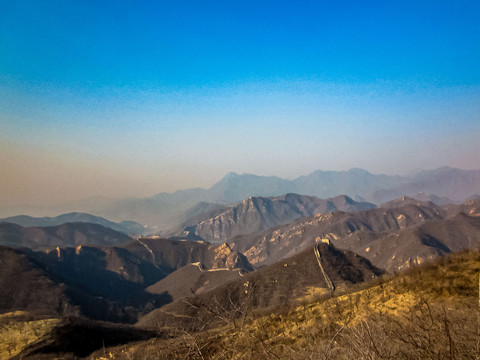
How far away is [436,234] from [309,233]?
83.8 meters

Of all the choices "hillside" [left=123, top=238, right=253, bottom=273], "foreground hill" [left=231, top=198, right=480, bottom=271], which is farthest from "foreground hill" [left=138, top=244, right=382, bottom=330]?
"hillside" [left=123, top=238, right=253, bottom=273]

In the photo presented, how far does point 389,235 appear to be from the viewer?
119688 mm

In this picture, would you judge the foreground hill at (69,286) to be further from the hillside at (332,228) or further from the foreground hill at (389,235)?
the hillside at (332,228)

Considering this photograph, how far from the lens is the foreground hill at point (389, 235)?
99.1 metres

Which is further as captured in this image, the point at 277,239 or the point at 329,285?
the point at 277,239

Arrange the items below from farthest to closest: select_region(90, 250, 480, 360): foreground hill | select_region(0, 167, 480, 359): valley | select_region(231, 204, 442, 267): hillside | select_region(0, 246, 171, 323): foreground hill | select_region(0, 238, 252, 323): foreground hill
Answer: select_region(231, 204, 442, 267): hillside, select_region(0, 238, 252, 323): foreground hill, select_region(0, 246, 171, 323): foreground hill, select_region(90, 250, 480, 360): foreground hill, select_region(0, 167, 480, 359): valley

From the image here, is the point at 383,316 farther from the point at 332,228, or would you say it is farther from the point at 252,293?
the point at 332,228

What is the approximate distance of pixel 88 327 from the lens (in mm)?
37688

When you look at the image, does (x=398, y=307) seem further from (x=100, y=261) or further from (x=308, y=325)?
(x=100, y=261)

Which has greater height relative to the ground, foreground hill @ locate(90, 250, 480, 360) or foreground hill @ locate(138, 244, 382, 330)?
foreground hill @ locate(90, 250, 480, 360)

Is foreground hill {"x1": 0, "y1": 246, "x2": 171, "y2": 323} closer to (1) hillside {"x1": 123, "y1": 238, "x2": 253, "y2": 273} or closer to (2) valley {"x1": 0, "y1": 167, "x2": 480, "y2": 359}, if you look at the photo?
(2) valley {"x1": 0, "y1": 167, "x2": 480, "y2": 359}

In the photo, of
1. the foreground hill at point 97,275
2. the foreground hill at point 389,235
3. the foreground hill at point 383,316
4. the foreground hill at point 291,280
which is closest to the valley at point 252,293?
the foreground hill at point 383,316

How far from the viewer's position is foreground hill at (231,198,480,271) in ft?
325

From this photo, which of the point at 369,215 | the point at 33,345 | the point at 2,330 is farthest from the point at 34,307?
the point at 369,215
